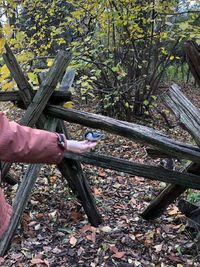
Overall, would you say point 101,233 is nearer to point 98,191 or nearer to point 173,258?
point 173,258

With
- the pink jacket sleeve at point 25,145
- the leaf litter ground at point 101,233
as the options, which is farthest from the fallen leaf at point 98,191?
the pink jacket sleeve at point 25,145

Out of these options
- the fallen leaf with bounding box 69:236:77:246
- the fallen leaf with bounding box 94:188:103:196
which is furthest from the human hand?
the fallen leaf with bounding box 94:188:103:196

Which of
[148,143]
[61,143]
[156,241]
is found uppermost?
[61,143]

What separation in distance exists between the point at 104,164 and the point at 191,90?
1528 centimetres

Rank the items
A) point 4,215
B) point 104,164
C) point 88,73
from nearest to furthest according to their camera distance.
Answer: point 4,215 → point 104,164 → point 88,73

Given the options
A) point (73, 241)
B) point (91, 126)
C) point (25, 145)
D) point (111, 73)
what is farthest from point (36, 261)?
point (111, 73)

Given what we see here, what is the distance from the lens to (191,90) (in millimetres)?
17797

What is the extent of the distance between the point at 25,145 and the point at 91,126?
1.45 m

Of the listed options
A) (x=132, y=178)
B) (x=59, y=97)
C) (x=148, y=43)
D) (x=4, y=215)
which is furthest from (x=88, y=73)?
(x=4, y=215)

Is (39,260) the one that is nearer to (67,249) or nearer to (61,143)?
(67,249)

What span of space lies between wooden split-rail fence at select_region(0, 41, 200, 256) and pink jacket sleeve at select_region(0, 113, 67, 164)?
1.15 m

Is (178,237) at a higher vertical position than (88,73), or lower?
lower

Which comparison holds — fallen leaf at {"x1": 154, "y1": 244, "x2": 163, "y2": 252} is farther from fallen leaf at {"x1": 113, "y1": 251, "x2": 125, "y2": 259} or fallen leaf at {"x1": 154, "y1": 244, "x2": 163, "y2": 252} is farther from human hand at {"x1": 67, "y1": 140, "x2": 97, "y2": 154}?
human hand at {"x1": 67, "y1": 140, "x2": 97, "y2": 154}

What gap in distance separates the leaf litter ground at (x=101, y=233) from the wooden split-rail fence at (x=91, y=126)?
0.19 meters
